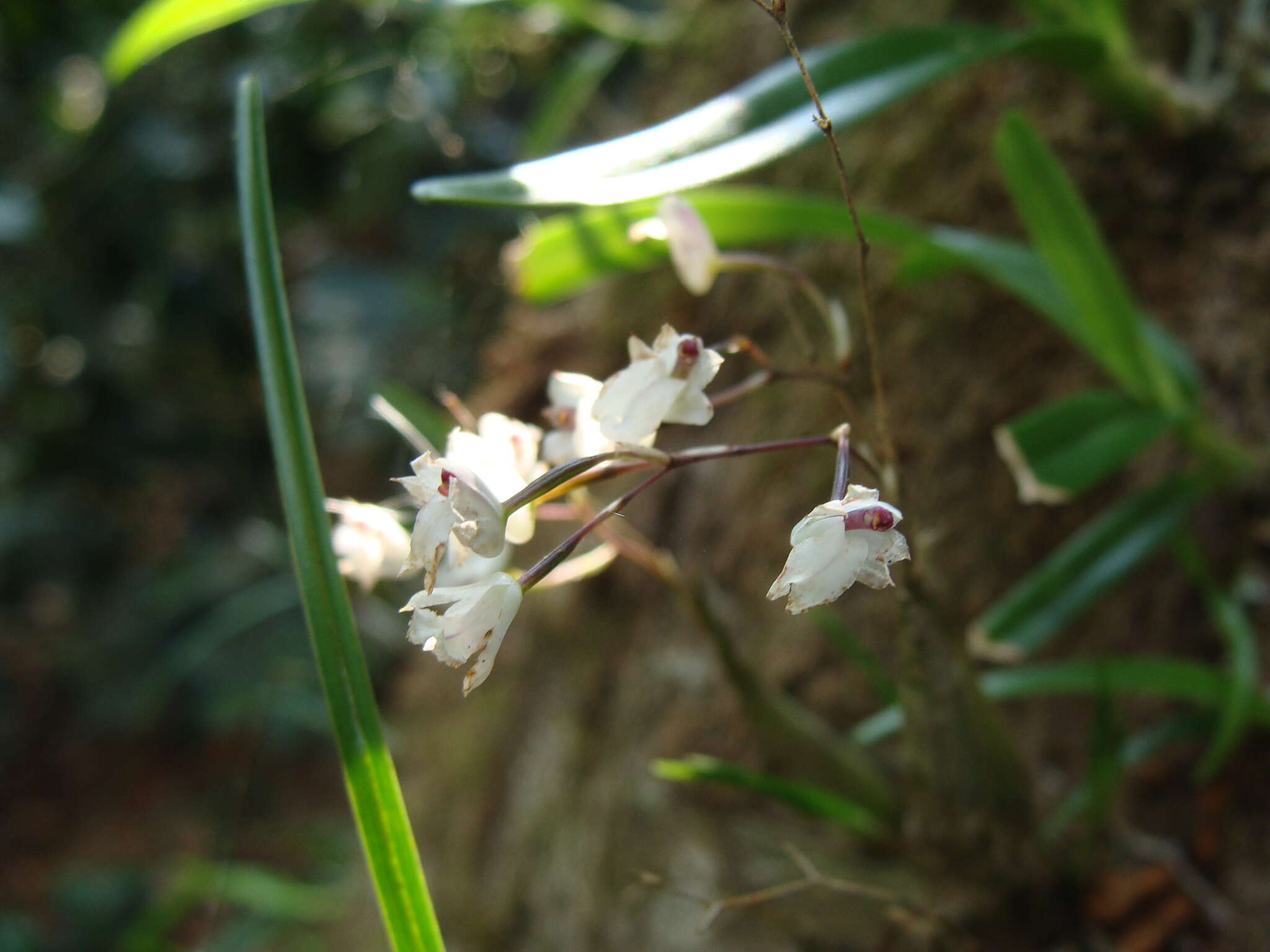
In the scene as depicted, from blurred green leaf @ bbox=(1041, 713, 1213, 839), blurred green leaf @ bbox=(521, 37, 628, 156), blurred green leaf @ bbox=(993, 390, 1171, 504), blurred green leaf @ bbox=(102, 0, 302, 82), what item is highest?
blurred green leaf @ bbox=(102, 0, 302, 82)

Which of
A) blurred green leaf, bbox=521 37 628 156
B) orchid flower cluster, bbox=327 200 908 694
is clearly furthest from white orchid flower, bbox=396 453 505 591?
blurred green leaf, bbox=521 37 628 156

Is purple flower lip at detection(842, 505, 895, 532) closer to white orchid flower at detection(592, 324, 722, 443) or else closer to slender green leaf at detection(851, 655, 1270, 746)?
white orchid flower at detection(592, 324, 722, 443)

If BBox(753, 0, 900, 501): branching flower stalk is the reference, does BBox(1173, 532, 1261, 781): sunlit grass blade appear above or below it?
below

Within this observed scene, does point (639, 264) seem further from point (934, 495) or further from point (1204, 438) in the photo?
point (1204, 438)

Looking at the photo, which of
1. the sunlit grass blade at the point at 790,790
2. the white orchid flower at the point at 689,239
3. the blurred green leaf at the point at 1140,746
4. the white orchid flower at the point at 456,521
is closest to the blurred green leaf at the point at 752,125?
the white orchid flower at the point at 689,239

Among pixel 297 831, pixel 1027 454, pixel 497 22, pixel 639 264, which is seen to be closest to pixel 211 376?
pixel 497 22

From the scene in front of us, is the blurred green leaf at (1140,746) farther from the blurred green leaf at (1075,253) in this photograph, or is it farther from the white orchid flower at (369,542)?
the white orchid flower at (369,542)

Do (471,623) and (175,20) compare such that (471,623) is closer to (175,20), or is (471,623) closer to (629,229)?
(629,229)
